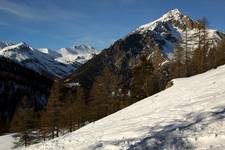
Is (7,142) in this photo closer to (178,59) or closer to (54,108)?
(54,108)

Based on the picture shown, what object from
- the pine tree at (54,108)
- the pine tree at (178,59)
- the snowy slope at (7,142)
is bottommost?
the snowy slope at (7,142)

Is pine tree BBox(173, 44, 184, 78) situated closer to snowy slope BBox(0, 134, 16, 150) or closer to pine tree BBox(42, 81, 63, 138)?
pine tree BBox(42, 81, 63, 138)

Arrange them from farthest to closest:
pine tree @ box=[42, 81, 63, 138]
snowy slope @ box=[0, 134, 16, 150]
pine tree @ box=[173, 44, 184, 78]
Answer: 1. pine tree @ box=[173, 44, 184, 78]
2. snowy slope @ box=[0, 134, 16, 150]
3. pine tree @ box=[42, 81, 63, 138]

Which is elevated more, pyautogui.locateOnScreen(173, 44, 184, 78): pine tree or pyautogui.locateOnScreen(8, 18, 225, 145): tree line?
pyautogui.locateOnScreen(173, 44, 184, 78): pine tree

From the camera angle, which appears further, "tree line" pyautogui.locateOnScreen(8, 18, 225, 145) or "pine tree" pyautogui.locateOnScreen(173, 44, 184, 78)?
"pine tree" pyautogui.locateOnScreen(173, 44, 184, 78)

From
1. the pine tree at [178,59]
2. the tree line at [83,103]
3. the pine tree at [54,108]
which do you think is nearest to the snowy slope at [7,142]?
the tree line at [83,103]

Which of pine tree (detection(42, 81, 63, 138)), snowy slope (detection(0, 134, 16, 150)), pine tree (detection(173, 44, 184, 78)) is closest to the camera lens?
pine tree (detection(42, 81, 63, 138))

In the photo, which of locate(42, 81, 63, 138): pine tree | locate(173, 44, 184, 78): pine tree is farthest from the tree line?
locate(173, 44, 184, 78): pine tree

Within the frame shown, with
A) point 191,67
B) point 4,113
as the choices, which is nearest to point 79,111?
point 191,67

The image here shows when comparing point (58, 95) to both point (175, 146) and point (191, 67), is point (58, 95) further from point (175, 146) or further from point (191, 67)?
point (175, 146)

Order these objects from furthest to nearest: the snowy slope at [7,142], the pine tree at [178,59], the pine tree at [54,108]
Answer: the pine tree at [178,59] → the snowy slope at [7,142] → the pine tree at [54,108]

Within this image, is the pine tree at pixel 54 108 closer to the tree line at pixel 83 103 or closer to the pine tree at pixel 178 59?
the tree line at pixel 83 103

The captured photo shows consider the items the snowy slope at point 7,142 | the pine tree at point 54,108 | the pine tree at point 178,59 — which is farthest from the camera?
the pine tree at point 178,59

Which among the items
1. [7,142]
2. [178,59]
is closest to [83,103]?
[7,142]
